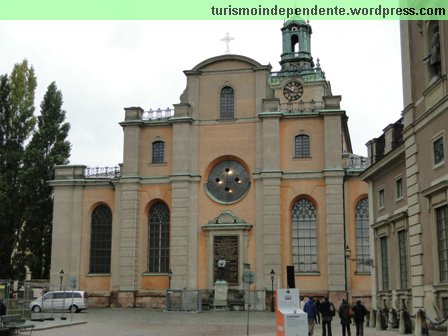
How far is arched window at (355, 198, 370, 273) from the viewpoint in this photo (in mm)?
43531

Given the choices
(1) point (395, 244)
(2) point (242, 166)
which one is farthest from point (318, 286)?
(1) point (395, 244)

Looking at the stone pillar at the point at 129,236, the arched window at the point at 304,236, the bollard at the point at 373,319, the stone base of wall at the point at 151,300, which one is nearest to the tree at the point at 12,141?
the stone pillar at the point at 129,236

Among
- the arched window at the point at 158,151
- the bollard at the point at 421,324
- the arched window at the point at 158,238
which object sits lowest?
the bollard at the point at 421,324

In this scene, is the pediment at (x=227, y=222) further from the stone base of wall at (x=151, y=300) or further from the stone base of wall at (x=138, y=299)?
the stone base of wall at (x=138, y=299)

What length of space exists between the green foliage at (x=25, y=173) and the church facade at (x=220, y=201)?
7.05 ft

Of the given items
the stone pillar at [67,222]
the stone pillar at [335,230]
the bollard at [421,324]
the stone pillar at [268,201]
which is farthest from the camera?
the stone pillar at [67,222]

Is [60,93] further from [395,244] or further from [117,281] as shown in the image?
[395,244]

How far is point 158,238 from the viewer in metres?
46.7

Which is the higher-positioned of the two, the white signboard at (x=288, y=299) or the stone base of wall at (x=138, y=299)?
the white signboard at (x=288, y=299)

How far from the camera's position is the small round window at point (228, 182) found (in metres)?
46.1

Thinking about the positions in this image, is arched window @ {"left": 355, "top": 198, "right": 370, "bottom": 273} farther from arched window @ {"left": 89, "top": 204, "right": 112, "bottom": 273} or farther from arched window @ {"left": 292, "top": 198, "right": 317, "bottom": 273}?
arched window @ {"left": 89, "top": 204, "right": 112, "bottom": 273}

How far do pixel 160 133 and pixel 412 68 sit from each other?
2718cm

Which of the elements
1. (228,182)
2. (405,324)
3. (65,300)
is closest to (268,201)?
(228,182)

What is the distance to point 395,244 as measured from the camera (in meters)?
27.0
